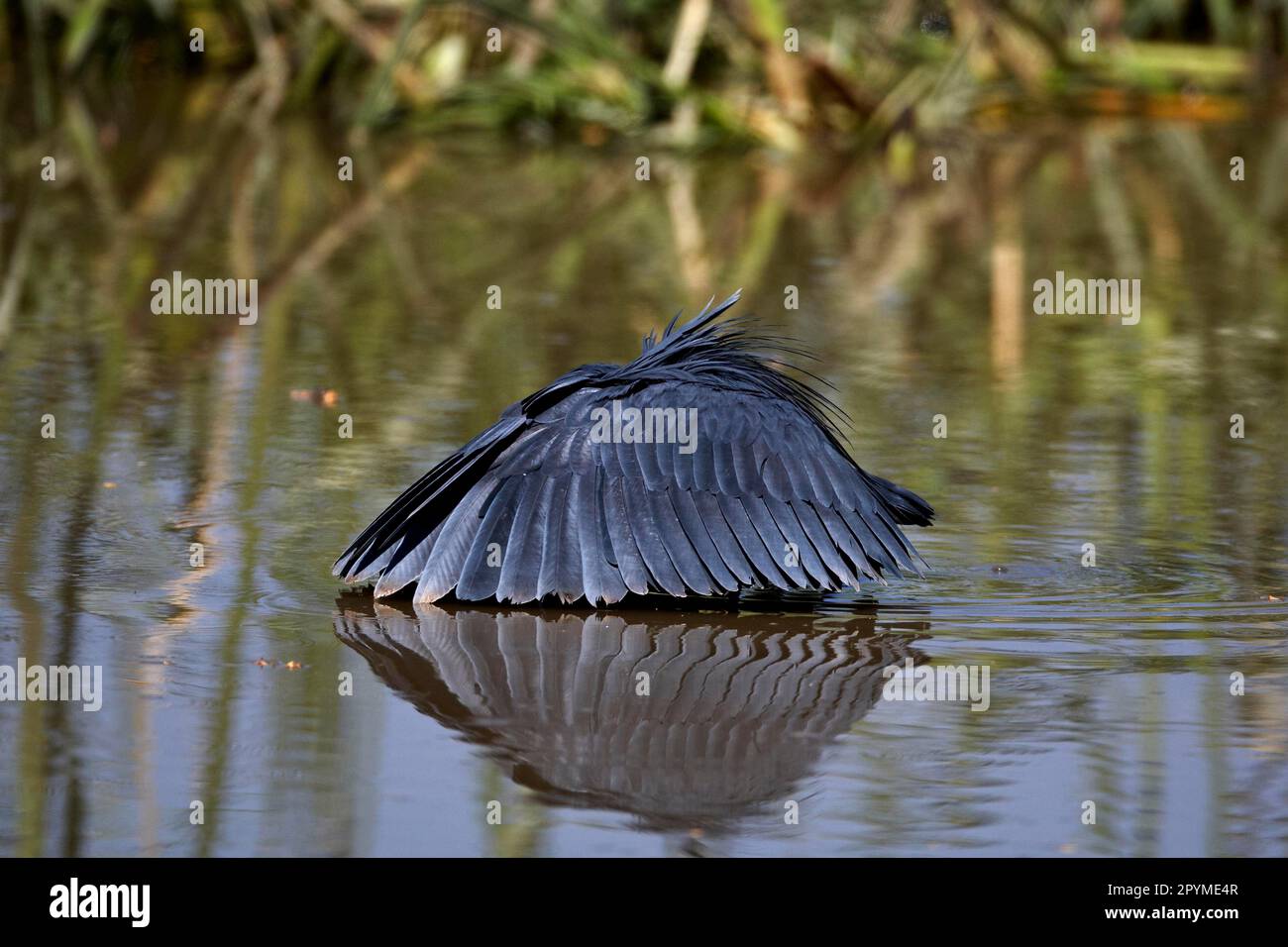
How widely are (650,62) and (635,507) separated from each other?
1061 centimetres

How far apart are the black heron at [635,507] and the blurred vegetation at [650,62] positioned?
937 centimetres

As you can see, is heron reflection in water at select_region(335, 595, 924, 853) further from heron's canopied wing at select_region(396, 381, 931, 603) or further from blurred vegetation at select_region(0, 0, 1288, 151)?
blurred vegetation at select_region(0, 0, 1288, 151)

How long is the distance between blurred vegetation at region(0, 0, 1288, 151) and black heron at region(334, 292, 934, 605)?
9368 mm

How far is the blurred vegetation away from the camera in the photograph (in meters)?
15.2

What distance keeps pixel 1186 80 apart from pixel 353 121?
7.11m

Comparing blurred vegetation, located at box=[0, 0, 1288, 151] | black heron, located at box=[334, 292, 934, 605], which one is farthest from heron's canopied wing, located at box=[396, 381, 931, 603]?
blurred vegetation, located at box=[0, 0, 1288, 151]

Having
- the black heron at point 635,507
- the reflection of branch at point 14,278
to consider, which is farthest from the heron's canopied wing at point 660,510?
the reflection of branch at point 14,278

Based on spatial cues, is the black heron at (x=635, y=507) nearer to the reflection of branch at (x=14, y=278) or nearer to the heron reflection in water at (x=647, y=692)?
the heron reflection in water at (x=647, y=692)

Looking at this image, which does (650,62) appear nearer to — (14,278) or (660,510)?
(14,278)

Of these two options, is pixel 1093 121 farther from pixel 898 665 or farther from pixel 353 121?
pixel 898 665

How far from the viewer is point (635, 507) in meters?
5.59

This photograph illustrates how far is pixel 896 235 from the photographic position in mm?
12398

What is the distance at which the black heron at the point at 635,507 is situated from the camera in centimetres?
552

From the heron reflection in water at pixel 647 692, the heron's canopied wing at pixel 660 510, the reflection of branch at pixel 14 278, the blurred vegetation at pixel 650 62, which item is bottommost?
the heron reflection in water at pixel 647 692
